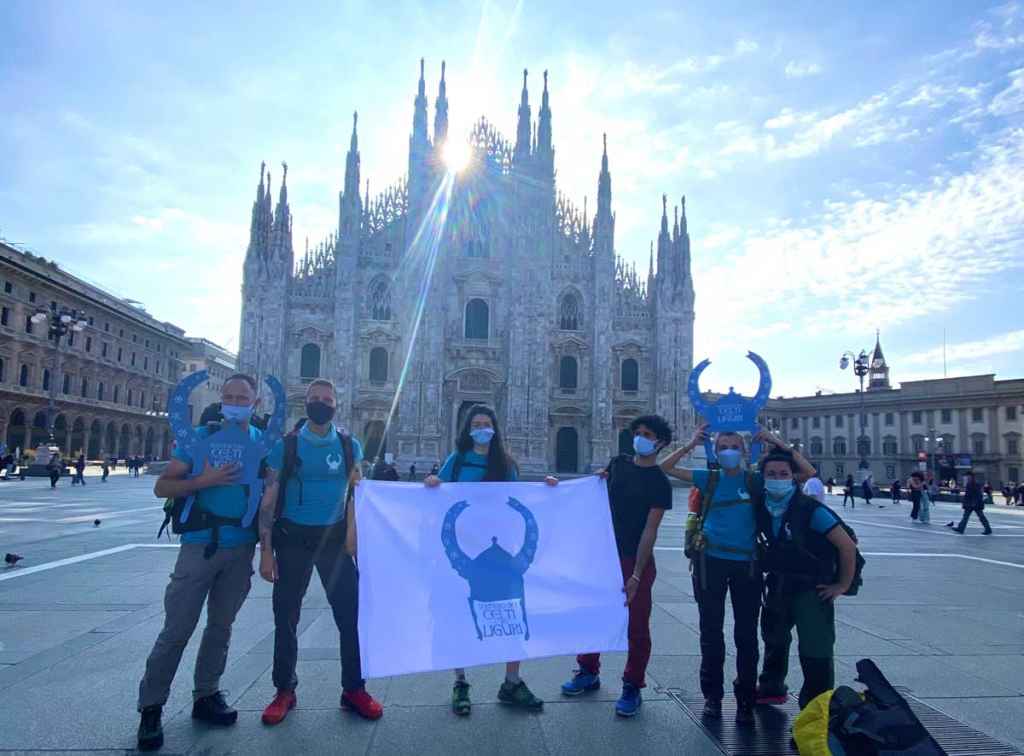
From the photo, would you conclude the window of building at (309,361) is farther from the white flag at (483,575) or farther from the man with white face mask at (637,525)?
the man with white face mask at (637,525)

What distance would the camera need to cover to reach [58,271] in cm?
4441

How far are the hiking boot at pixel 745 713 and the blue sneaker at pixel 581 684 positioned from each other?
878 mm

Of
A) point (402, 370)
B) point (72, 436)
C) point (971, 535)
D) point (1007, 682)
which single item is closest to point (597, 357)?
point (402, 370)

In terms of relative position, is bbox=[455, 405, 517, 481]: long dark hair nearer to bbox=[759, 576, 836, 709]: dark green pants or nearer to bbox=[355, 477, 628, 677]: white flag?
bbox=[355, 477, 628, 677]: white flag

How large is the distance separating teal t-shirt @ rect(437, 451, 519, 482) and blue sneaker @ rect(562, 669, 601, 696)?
4.31 feet

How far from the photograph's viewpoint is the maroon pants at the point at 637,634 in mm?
4020

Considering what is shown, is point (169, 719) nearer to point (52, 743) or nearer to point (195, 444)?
point (52, 743)

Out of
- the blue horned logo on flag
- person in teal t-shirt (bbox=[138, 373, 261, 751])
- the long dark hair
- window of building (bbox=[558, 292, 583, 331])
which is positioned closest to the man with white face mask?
the blue horned logo on flag

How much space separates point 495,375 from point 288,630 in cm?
3173

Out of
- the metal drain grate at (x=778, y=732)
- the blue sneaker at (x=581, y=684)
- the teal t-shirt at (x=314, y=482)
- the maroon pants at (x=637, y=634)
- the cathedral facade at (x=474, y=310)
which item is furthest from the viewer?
the cathedral facade at (x=474, y=310)

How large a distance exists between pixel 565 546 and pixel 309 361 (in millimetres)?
32861

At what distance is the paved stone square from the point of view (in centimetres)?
353

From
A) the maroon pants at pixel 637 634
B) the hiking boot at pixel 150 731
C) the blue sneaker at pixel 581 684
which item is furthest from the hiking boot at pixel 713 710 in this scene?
the hiking boot at pixel 150 731

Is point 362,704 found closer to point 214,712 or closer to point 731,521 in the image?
point 214,712
